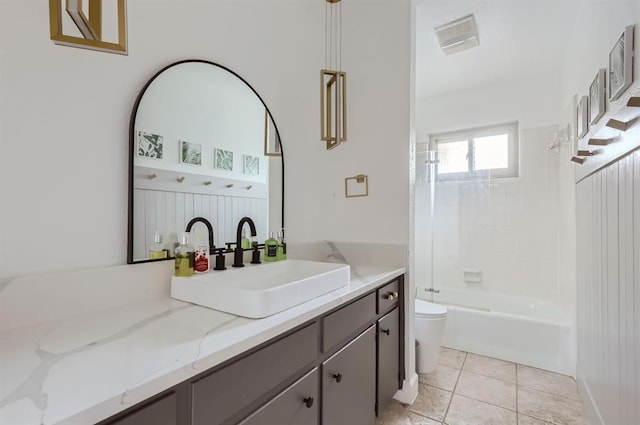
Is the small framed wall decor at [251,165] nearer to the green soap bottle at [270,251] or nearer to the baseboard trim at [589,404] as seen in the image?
the green soap bottle at [270,251]

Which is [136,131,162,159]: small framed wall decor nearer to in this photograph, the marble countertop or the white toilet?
the marble countertop

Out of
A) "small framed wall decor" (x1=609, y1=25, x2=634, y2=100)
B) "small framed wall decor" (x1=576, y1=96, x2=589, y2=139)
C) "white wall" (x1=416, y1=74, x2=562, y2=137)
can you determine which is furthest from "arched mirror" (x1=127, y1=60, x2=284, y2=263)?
"white wall" (x1=416, y1=74, x2=562, y2=137)

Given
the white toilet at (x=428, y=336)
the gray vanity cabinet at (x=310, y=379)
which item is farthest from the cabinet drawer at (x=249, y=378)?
the white toilet at (x=428, y=336)

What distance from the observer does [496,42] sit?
225cm

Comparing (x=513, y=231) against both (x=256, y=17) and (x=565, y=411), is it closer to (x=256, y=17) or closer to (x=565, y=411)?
(x=565, y=411)

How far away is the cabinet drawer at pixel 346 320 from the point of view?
1.06 m

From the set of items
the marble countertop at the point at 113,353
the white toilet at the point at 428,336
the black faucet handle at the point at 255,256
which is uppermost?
the black faucet handle at the point at 255,256

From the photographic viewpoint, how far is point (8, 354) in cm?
65

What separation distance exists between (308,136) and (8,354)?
164 cm

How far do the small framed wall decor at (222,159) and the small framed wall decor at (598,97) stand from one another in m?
1.71

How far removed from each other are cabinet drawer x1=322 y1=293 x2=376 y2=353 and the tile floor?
0.74m

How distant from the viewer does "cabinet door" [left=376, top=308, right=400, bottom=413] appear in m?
1.48

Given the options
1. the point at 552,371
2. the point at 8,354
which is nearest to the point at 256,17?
the point at 8,354

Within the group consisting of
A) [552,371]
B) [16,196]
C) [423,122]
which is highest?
[423,122]
